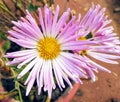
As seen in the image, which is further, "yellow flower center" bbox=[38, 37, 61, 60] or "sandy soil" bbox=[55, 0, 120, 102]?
"sandy soil" bbox=[55, 0, 120, 102]

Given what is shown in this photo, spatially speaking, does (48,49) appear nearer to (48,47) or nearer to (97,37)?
(48,47)

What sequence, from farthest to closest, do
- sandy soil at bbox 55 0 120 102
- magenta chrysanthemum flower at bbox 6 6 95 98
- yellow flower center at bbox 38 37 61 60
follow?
1. sandy soil at bbox 55 0 120 102
2. yellow flower center at bbox 38 37 61 60
3. magenta chrysanthemum flower at bbox 6 6 95 98

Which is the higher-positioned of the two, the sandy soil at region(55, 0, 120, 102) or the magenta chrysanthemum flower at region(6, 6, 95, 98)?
the magenta chrysanthemum flower at region(6, 6, 95, 98)

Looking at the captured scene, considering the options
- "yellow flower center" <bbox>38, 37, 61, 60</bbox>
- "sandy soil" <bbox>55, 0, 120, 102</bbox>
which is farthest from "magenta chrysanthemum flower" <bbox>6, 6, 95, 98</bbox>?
"sandy soil" <bbox>55, 0, 120, 102</bbox>

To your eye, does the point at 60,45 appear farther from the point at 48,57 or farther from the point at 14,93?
the point at 14,93

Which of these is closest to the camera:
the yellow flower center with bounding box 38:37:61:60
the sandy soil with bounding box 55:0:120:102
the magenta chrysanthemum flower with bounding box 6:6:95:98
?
the magenta chrysanthemum flower with bounding box 6:6:95:98

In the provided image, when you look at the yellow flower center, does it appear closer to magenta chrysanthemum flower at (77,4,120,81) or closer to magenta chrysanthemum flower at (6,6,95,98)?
magenta chrysanthemum flower at (6,6,95,98)

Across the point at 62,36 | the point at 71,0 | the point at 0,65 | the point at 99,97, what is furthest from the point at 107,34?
the point at 71,0

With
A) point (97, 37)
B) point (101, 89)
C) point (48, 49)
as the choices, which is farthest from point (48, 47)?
point (101, 89)

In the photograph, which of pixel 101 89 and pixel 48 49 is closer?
pixel 48 49
